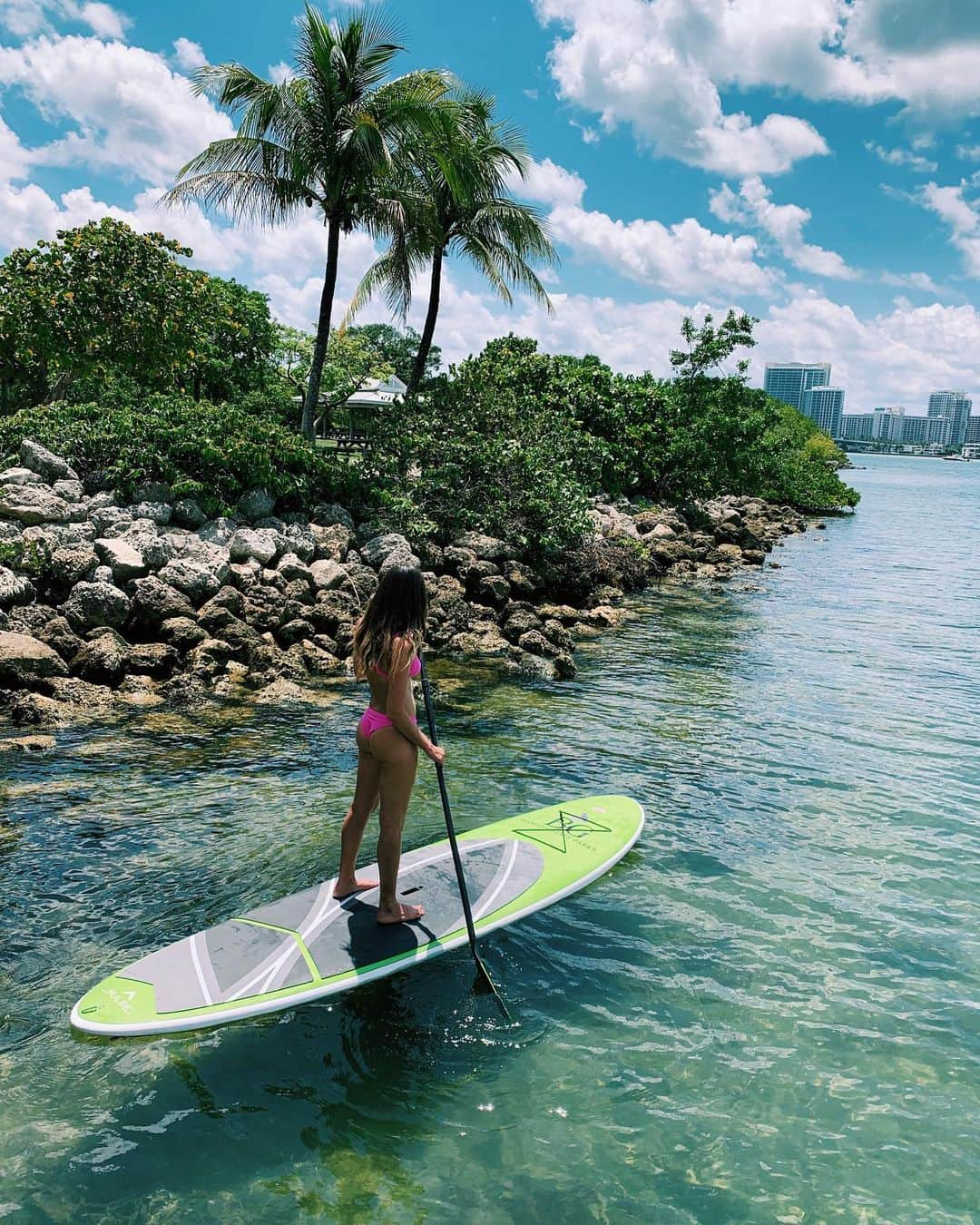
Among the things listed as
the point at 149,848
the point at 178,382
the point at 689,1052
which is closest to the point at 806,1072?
A: the point at 689,1052

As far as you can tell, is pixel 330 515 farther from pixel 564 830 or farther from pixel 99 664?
pixel 564 830

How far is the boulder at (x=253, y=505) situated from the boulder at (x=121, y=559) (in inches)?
132

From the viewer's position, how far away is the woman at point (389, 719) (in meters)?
5.25

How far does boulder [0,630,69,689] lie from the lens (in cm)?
1066

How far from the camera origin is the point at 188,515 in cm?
1545

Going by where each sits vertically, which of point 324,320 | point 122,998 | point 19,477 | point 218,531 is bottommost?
point 122,998

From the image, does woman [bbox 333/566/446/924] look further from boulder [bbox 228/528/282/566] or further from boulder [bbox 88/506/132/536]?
boulder [bbox 88/506/132/536]

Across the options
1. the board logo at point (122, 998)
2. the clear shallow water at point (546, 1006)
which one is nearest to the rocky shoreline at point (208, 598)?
the clear shallow water at point (546, 1006)

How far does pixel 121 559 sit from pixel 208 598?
1355 mm

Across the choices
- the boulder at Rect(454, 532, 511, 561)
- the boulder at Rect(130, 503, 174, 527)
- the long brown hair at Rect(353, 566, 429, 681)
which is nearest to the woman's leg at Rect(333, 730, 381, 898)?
the long brown hair at Rect(353, 566, 429, 681)

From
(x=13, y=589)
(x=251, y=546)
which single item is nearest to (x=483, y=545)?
(x=251, y=546)

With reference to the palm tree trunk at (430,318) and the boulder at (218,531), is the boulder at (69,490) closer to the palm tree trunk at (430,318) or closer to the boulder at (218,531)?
the boulder at (218,531)

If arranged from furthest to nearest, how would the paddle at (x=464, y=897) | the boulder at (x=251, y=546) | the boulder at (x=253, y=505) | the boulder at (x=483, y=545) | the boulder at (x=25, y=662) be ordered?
the boulder at (x=483, y=545) → the boulder at (x=253, y=505) → the boulder at (x=251, y=546) → the boulder at (x=25, y=662) → the paddle at (x=464, y=897)

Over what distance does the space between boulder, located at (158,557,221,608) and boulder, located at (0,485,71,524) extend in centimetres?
206
